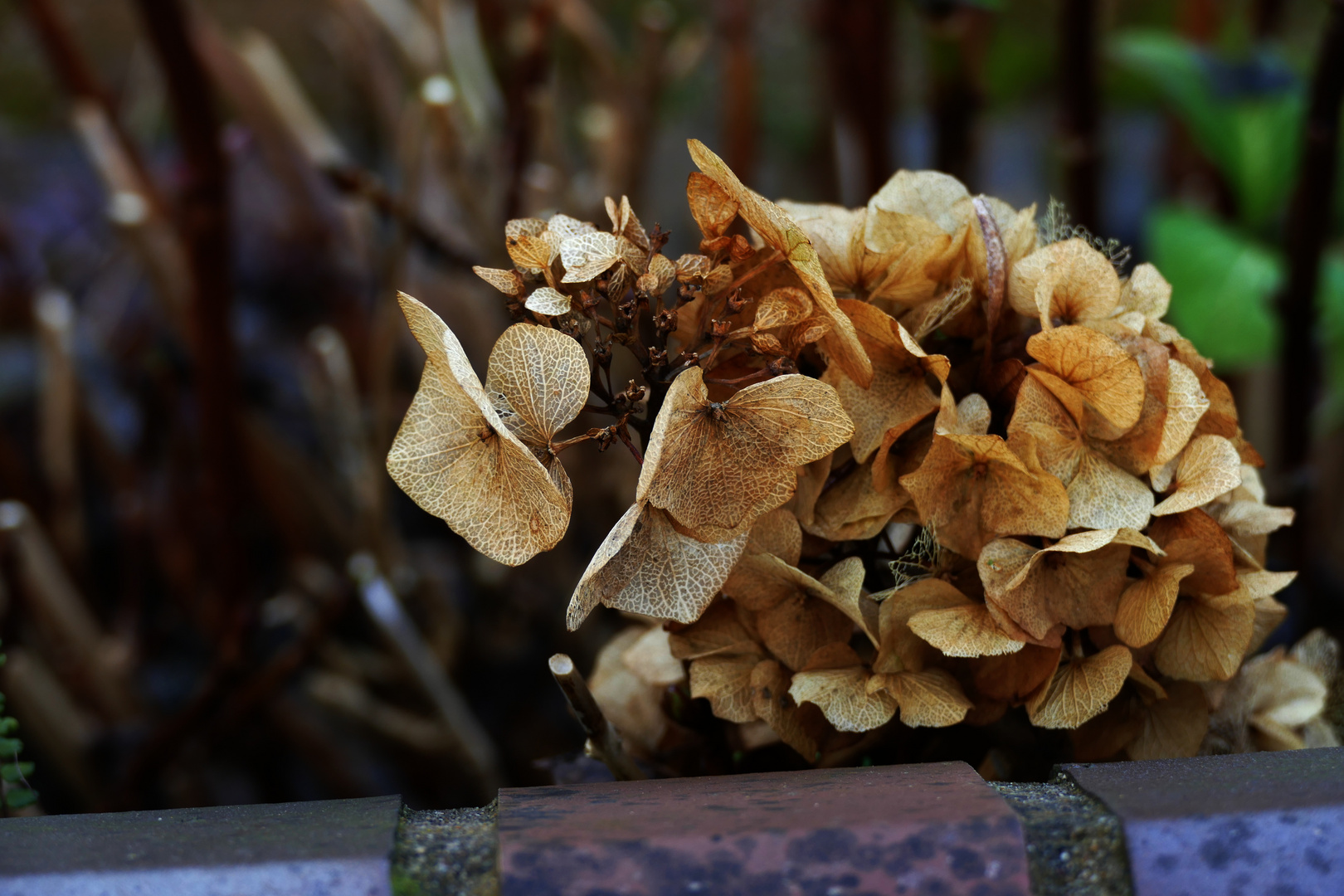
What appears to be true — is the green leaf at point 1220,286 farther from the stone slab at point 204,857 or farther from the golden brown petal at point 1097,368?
the stone slab at point 204,857

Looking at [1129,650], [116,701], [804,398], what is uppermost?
[804,398]

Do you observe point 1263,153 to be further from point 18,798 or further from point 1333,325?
point 18,798

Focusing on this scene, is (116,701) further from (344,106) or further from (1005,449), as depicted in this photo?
(344,106)

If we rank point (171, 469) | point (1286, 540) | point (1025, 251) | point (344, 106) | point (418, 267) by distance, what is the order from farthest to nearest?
1. point (344, 106)
2. point (418, 267)
3. point (171, 469)
4. point (1286, 540)
5. point (1025, 251)

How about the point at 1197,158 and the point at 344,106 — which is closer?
the point at 1197,158

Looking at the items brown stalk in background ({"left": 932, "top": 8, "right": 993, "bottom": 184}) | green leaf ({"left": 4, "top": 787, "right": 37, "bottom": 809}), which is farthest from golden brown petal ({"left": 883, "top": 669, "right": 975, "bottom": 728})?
brown stalk in background ({"left": 932, "top": 8, "right": 993, "bottom": 184})

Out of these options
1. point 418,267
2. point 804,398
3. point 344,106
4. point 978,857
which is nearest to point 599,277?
point 804,398

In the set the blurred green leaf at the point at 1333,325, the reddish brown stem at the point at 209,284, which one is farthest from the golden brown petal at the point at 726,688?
the blurred green leaf at the point at 1333,325
